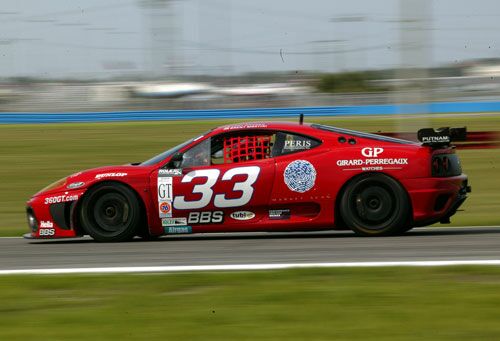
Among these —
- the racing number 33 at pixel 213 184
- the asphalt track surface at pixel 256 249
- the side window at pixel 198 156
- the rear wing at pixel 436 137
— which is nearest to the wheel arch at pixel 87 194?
the asphalt track surface at pixel 256 249

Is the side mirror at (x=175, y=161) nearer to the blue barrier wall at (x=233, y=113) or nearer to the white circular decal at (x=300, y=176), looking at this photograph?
the white circular decal at (x=300, y=176)

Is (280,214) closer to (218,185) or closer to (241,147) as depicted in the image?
(218,185)

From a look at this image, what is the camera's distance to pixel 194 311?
16.7 ft

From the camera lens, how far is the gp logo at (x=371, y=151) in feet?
28.3

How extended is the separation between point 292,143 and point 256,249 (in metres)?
1.41

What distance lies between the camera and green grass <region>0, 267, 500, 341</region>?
455 cm

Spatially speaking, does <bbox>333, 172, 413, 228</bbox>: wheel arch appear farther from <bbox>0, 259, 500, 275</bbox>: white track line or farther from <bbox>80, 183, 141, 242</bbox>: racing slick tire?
<bbox>80, 183, 141, 242</bbox>: racing slick tire

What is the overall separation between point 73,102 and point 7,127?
45.4ft

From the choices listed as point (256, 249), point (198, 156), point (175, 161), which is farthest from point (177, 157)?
point (256, 249)

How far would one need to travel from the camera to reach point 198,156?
29.6ft

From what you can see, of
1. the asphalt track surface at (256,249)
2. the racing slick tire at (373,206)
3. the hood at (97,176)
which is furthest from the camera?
the hood at (97,176)

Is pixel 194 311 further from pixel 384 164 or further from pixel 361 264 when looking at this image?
pixel 384 164

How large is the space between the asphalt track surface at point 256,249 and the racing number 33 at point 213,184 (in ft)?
1.32

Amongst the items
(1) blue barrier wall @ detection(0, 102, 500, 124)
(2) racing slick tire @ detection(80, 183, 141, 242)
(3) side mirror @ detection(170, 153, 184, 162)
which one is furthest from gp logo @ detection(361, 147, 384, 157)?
(1) blue barrier wall @ detection(0, 102, 500, 124)
